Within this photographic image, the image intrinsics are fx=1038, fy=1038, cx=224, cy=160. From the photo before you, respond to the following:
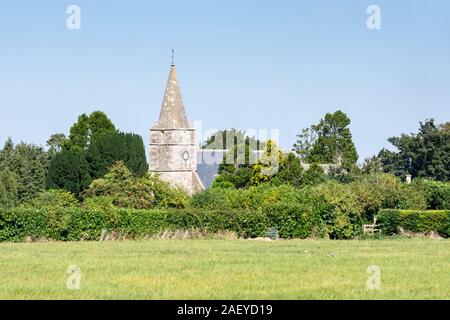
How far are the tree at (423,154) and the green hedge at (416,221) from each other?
61479mm

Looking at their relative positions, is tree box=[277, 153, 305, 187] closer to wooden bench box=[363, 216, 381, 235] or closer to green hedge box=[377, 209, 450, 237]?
wooden bench box=[363, 216, 381, 235]

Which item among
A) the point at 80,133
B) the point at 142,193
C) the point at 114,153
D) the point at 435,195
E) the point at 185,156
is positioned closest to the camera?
the point at 142,193

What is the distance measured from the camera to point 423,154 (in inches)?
4894

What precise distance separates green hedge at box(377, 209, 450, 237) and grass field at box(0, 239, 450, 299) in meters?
20.3

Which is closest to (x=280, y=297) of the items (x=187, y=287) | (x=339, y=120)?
(x=187, y=287)

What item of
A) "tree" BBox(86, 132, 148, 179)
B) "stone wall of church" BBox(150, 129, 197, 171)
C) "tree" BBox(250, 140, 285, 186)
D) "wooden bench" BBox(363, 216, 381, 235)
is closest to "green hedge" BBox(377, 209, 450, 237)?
"wooden bench" BBox(363, 216, 381, 235)

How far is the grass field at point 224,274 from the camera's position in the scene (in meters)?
22.0

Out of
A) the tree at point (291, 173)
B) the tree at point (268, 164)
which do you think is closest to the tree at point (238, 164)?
the tree at point (268, 164)

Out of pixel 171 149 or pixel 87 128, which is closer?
pixel 171 149

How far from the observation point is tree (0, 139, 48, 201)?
10566cm

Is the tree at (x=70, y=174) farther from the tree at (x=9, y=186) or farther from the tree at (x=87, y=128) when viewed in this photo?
the tree at (x=87, y=128)

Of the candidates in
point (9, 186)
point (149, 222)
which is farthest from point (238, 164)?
point (149, 222)

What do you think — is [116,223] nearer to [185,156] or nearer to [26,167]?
[185,156]

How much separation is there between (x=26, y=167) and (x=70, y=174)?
36.9 ft
